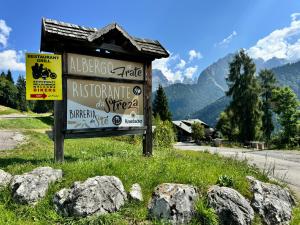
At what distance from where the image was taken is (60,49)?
30.1ft

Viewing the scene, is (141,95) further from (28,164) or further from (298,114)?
(298,114)

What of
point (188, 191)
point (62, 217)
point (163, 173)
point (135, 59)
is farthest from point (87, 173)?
point (135, 59)

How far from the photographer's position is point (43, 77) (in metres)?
8.84

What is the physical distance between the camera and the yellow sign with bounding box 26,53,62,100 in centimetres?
866

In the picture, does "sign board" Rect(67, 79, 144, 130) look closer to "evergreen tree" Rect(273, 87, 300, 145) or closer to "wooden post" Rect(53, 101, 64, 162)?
"wooden post" Rect(53, 101, 64, 162)

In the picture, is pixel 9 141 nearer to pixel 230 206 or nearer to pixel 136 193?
pixel 136 193

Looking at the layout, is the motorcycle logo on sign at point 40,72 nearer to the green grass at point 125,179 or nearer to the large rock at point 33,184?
the green grass at point 125,179

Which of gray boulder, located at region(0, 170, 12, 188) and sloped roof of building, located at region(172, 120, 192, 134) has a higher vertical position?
sloped roof of building, located at region(172, 120, 192, 134)

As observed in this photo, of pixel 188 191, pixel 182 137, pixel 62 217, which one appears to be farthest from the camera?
pixel 182 137

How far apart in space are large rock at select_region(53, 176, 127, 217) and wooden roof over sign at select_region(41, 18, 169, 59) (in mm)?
4525

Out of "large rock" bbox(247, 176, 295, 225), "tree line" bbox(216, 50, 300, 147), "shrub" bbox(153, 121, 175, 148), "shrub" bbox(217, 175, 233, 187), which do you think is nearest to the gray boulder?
"shrub" bbox(217, 175, 233, 187)

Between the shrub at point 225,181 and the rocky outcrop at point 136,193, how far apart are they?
Result: 2.13 metres

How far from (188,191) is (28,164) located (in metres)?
4.65

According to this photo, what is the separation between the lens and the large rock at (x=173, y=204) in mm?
6508
